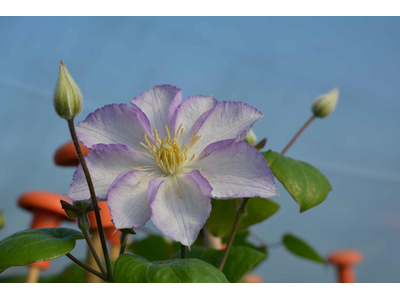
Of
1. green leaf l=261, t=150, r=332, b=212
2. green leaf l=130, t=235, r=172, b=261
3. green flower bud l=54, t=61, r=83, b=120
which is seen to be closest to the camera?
green flower bud l=54, t=61, r=83, b=120

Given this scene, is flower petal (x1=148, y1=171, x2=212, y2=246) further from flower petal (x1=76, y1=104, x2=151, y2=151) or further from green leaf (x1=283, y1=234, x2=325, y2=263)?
green leaf (x1=283, y1=234, x2=325, y2=263)

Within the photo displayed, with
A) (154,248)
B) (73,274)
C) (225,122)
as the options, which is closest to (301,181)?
(225,122)

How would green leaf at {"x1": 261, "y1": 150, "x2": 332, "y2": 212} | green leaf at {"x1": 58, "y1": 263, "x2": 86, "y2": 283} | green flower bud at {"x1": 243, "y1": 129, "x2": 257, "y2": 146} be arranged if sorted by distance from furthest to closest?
green leaf at {"x1": 58, "y1": 263, "x2": 86, "y2": 283} → green flower bud at {"x1": 243, "y1": 129, "x2": 257, "y2": 146} → green leaf at {"x1": 261, "y1": 150, "x2": 332, "y2": 212}

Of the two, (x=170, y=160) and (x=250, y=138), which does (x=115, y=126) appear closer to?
(x=170, y=160)

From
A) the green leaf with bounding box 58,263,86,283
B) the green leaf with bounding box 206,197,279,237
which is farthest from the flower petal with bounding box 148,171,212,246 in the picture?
the green leaf with bounding box 58,263,86,283

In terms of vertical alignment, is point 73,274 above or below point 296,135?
below

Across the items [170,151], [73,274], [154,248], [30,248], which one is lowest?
[73,274]

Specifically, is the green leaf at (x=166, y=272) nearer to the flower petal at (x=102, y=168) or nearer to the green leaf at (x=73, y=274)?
the flower petal at (x=102, y=168)
